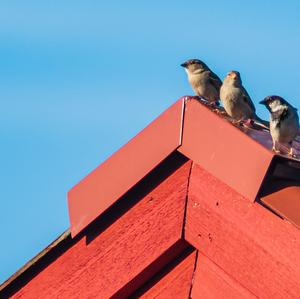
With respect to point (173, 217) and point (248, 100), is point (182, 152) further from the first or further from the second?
point (248, 100)

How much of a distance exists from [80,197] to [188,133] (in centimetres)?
50

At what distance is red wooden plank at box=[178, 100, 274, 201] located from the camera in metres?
2.80

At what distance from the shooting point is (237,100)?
20.9 feet

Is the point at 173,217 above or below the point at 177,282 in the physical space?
above

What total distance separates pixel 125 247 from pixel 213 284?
35 centimetres

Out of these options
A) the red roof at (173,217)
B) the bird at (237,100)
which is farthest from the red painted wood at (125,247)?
the bird at (237,100)

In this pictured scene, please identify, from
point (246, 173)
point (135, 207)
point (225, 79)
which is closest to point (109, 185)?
point (135, 207)

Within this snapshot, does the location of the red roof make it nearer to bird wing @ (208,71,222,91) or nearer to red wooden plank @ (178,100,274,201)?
red wooden plank @ (178,100,274,201)

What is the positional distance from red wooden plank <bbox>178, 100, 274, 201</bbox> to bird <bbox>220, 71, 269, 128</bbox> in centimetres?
286

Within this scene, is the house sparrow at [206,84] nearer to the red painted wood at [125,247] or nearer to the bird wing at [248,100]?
the bird wing at [248,100]

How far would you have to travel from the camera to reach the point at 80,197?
3.21m

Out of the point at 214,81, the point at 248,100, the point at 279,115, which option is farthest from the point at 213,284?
the point at 214,81

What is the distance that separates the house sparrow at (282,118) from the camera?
4.65m

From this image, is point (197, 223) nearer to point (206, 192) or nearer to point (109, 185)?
point (206, 192)
